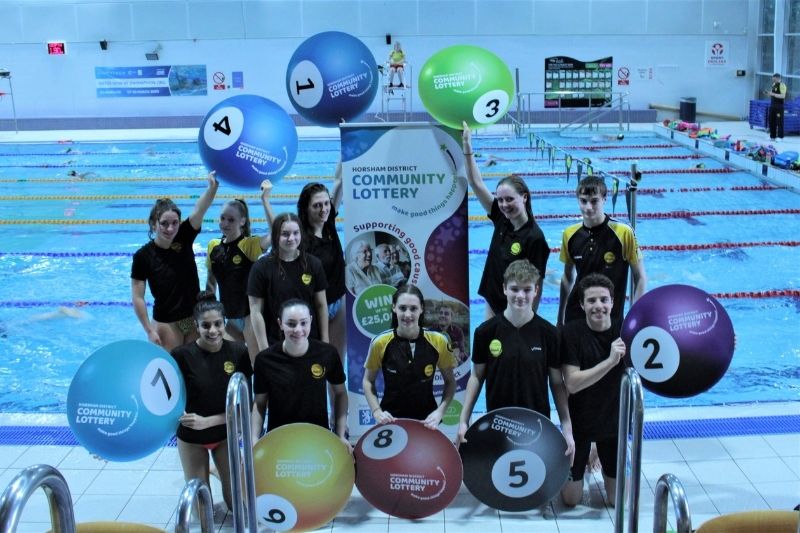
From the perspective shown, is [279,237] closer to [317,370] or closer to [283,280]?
[283,280]

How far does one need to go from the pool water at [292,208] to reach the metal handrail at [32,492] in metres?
3.85

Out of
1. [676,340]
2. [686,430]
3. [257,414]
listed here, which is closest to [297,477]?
[257,414]

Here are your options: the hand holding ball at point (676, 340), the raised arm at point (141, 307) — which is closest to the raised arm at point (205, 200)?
the raised arm at point (141, 307)

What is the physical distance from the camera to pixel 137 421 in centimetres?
327

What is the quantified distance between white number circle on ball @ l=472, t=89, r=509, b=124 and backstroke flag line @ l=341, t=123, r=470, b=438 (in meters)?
0.16

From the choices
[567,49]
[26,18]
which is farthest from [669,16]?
[26,18]

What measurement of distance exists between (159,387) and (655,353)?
6.52 feet

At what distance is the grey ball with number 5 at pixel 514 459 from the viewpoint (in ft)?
11.6

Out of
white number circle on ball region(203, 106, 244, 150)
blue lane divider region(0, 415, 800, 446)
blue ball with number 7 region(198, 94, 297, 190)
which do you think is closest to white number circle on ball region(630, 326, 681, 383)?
blue lane divider region(0, 415, 800, 446)

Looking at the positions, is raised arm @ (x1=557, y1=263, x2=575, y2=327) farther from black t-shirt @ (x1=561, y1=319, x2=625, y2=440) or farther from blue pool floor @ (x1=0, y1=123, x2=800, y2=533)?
blue pool floor @ (x1=0, y1=123, x2=800, y2=533)

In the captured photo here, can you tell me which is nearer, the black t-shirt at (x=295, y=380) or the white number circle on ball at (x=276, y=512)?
the white number circle on ball at (x=276, y=512)

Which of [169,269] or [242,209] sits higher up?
[242,209]

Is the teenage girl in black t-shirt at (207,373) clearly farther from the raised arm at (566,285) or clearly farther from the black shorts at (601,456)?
the raised arm at (566,285)

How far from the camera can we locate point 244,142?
4.16 m
